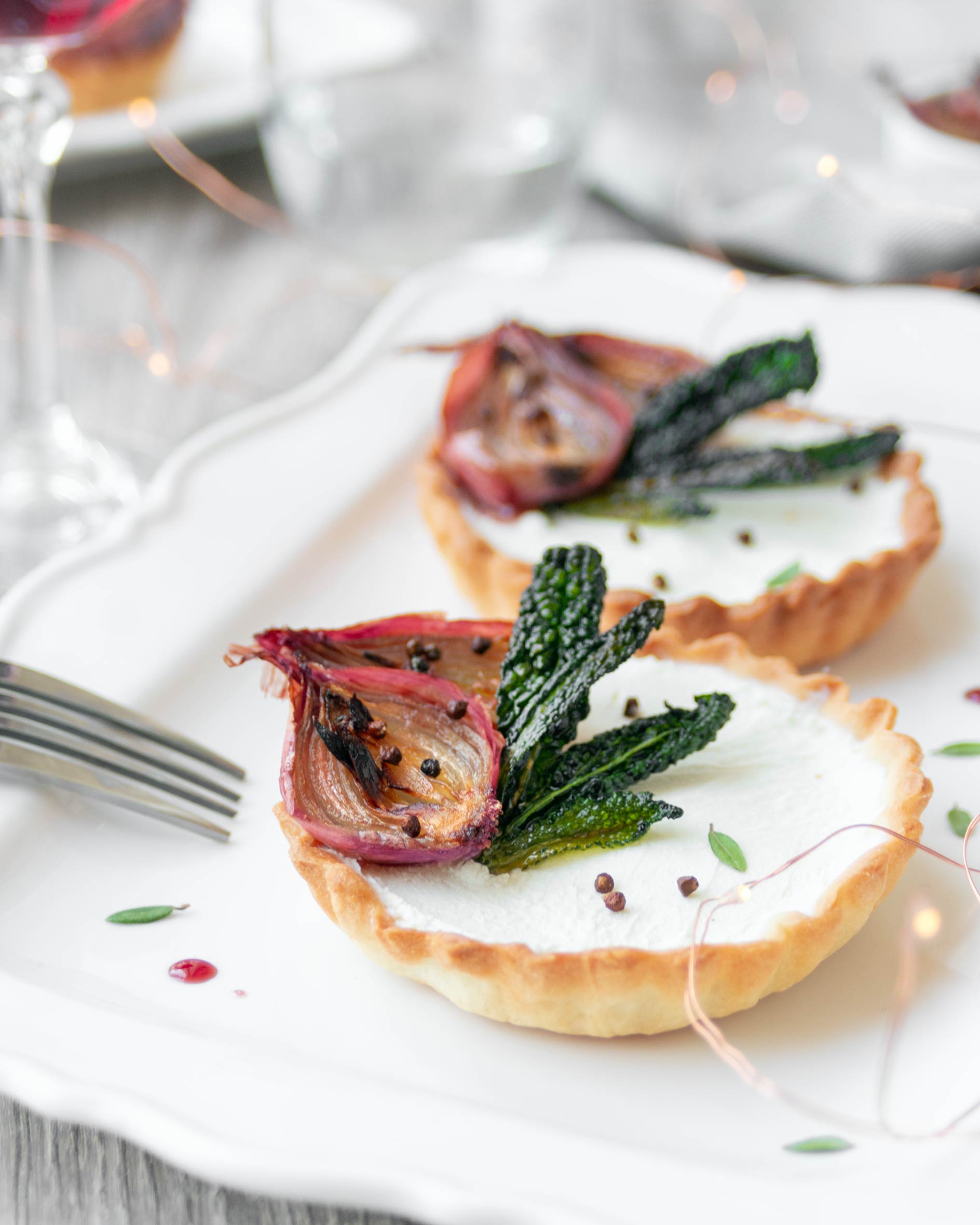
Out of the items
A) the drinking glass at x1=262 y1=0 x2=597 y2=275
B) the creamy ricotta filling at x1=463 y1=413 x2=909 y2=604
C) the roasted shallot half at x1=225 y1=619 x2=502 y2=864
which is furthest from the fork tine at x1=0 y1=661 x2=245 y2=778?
the drinking glass at x1=262 y1=0 x2=597 y2=275

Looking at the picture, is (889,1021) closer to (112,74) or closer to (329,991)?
(329,991)

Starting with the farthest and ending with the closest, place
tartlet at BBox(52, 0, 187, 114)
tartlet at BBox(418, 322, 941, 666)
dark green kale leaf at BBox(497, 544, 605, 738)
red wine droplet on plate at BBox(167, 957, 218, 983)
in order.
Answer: tartlet at BBox(52, 0, 187, 114) < tartlet at BBox(418, 322, 941, 666) < dark green kale leaf at BBox(497, 544, 605, 738) < red wine droplet on plate at BBox(167, 957, 218, 983)

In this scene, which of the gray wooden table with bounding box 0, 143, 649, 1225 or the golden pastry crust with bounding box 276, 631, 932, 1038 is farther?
the gray wooden table with bounding box 0, 143, 649, 1225

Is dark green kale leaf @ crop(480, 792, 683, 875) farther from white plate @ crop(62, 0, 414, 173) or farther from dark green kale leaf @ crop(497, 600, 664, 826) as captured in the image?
white plate @ crop(62, 0, 414, 173)

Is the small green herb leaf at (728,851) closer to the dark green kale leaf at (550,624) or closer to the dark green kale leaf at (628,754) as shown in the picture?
the dark green kale leaf at (628,754)

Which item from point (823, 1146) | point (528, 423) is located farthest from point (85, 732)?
point (823, 1146)

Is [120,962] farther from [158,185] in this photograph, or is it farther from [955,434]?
[158,185]
